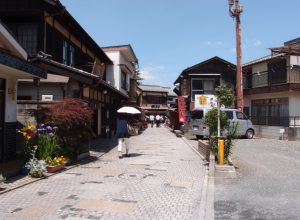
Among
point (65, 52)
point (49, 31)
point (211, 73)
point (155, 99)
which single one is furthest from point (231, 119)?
point (155, 99)

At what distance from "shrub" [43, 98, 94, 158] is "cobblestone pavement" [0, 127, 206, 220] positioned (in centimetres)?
94

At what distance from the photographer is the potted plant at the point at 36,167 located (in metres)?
8.86

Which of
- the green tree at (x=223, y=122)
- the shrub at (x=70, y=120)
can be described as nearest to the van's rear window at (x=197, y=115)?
the green tree at (x=223, y=122)

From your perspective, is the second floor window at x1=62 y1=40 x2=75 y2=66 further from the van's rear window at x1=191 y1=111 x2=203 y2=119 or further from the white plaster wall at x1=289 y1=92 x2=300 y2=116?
the white plaster wall at x1=289 y1=92 x2=300 y2=116

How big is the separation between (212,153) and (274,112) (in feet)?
59.1

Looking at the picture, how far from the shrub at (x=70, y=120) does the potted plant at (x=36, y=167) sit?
183 centimetres

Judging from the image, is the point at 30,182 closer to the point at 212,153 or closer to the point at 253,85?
the point at 212,153

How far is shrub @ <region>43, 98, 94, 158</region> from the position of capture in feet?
35.6

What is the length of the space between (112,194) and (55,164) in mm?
3192

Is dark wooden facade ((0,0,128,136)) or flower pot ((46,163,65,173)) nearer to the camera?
flower pot ((46,163,65,173))

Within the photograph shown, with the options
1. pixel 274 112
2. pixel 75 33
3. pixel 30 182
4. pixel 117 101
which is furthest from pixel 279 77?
pixel 30 182

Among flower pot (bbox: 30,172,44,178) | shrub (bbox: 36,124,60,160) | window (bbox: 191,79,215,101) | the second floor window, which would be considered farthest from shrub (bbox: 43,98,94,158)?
window (bbox: 191,79,215,101)

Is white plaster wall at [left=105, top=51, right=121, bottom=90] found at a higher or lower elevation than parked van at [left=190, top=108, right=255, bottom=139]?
higher

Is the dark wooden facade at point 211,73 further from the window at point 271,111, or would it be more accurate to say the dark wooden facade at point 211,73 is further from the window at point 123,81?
the window at point 123,81
